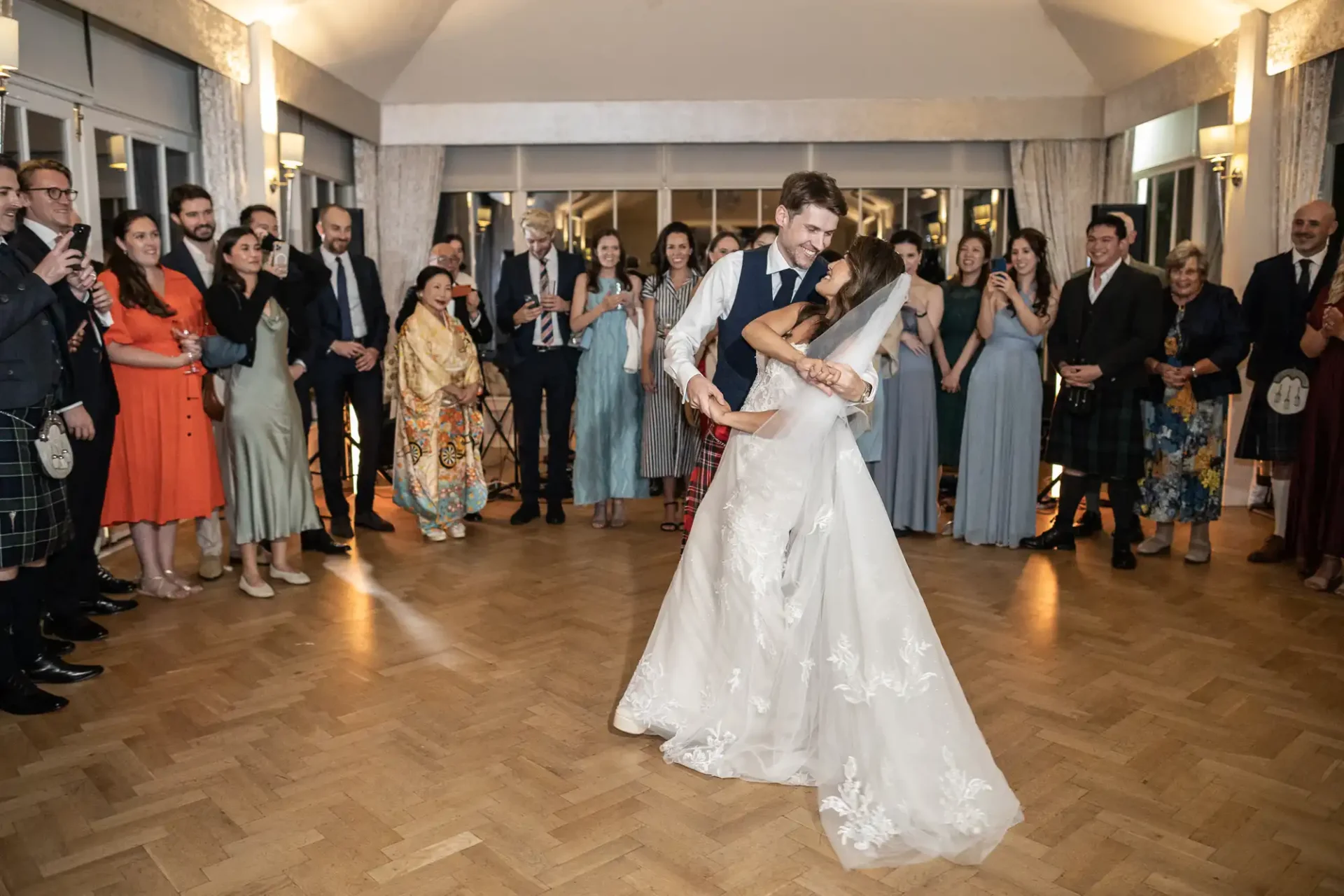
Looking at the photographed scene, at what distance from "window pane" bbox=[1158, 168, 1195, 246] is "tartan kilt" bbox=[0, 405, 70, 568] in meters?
7.79

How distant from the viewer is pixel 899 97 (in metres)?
9.02

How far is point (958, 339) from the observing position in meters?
6.10

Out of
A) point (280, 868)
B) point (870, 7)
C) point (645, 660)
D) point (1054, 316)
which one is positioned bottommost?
point (280, 868)

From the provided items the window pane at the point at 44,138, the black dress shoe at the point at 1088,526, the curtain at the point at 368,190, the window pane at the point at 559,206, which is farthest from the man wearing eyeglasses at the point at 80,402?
the window pane at the point at 559,206

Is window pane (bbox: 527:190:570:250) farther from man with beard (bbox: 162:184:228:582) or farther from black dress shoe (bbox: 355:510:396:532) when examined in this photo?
man with beard (bbox: 162:184:228:582)

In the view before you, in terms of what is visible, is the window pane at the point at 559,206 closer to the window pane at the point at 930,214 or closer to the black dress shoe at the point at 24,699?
the window pane at the point at 930,214

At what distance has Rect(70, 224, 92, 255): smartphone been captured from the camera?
3.33 m

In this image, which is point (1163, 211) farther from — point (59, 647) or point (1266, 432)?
point (59, 647)

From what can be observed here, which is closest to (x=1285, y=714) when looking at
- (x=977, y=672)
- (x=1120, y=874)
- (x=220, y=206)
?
(x=977, y=672)

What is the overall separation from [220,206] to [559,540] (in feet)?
9.98

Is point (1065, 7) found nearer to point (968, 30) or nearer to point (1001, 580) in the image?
point (968, 30)

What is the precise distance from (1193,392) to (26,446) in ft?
16.0

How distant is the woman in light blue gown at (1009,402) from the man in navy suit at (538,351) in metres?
2.26

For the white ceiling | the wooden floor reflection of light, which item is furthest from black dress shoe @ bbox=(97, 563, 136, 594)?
the white ceiling
